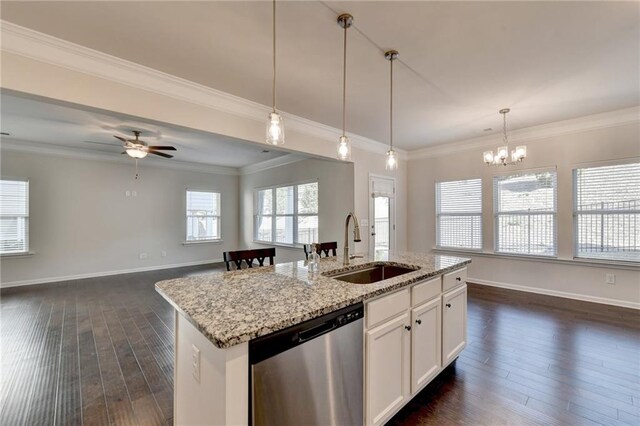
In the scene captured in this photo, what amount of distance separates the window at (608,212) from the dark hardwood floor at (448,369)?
2.72ft

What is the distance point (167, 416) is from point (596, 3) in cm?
412

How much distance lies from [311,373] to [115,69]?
302 cm

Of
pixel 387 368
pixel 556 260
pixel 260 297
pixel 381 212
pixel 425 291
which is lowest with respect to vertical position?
pixel 387 368

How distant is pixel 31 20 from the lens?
201 cm

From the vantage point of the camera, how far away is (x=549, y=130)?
4414 mm

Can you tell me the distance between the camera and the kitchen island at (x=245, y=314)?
103 cm

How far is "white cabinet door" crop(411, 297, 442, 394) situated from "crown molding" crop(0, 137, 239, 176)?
6928mm

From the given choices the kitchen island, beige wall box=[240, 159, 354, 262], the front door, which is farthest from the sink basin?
the front door

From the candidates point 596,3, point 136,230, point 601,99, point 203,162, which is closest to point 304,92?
point 596,3

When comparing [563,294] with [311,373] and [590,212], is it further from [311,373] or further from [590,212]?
[311,373]

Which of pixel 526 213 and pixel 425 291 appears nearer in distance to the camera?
pixel 425 291

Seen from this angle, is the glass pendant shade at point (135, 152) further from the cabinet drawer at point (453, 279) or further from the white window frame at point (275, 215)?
the cabinet drawer at point (453, 279)

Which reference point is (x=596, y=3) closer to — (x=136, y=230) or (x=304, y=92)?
(x=304, y=92)

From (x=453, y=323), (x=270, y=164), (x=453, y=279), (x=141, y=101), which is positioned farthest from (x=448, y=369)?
(x=270, y=164)
